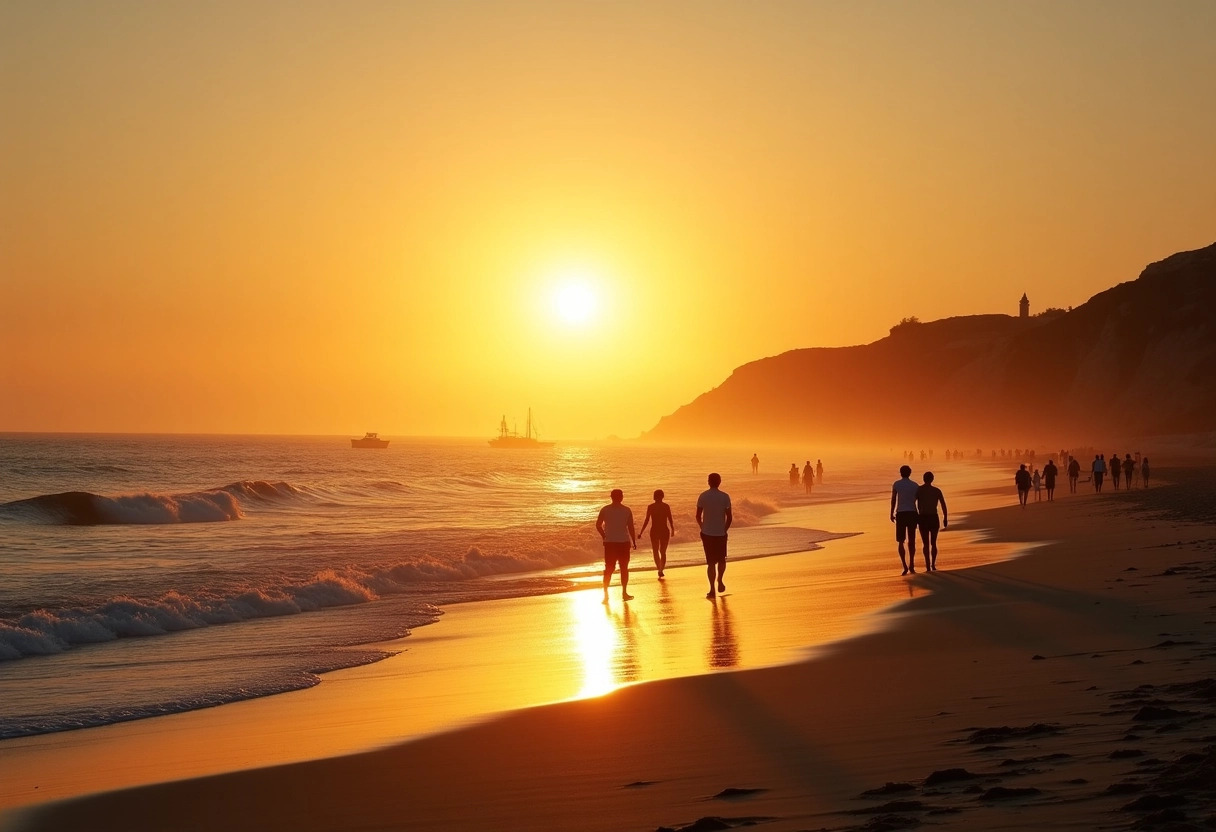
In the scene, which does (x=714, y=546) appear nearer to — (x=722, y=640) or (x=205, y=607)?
(x=722, y=640)

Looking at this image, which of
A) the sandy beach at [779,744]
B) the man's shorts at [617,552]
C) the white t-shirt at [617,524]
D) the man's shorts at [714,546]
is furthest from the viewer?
the white t-shirt at [617,524]

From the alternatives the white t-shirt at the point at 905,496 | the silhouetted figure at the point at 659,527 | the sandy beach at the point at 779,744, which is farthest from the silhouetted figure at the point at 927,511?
the sandy beach at the point at 779,744

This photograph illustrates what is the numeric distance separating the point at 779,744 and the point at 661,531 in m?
12.2

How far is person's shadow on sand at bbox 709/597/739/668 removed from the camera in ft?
35.2

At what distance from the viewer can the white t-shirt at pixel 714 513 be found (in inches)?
659

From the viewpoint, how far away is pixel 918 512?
17844 millimetres

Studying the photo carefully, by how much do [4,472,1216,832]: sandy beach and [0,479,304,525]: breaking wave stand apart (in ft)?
115

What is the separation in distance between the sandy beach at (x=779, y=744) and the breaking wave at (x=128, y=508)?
3496 cm

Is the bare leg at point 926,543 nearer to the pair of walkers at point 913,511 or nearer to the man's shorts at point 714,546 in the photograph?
the pair of walkers at point 913,511

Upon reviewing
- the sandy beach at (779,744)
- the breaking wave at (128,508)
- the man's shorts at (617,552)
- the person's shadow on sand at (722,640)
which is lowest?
the person's shadow on sand at (722,640)

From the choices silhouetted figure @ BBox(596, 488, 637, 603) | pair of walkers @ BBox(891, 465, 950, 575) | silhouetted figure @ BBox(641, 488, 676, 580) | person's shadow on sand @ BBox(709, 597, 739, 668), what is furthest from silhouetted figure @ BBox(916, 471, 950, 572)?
silhouetted figure @ BBox(596, 488, 637, 603)

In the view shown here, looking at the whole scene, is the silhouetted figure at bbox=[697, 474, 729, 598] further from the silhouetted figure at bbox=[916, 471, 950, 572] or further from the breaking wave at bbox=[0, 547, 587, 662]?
the breaking wave at bbox=[0, 547, 587, 662]

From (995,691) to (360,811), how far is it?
14.4 feet

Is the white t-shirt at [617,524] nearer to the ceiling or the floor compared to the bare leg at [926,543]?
nearer to the ceiling
